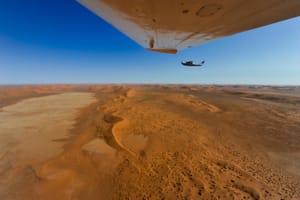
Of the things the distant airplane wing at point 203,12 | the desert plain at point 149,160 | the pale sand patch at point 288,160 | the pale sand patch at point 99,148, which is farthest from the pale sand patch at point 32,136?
the pale sand patch at point 288,160

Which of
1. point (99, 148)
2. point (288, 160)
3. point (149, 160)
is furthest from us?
point (99, 148)

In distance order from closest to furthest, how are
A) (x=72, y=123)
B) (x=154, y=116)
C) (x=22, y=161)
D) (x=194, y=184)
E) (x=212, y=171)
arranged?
(x=194, y=184) < (x=212, y=171) < (x=22, y=161) < (x=72, y=123) < (x=154, y=116)

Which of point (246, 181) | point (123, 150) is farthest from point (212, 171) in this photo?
point (123, 150)

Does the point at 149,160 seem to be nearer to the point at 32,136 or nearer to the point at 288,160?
the point at 288,160

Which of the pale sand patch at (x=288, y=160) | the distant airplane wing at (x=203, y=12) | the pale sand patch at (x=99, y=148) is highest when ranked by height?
the distant airplane wing at (x=203, y=12)

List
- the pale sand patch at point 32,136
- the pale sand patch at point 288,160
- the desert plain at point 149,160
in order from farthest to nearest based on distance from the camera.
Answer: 1. the pale sand patch at point 32,136
2. the pale sand patch at point 288,160
3. the desert plain at point 149,160

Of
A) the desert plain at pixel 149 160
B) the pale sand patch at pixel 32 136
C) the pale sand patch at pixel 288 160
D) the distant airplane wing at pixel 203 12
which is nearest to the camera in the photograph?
the distant airplane wing at pixel 203 12

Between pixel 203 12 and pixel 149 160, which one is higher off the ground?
pixel 203 12

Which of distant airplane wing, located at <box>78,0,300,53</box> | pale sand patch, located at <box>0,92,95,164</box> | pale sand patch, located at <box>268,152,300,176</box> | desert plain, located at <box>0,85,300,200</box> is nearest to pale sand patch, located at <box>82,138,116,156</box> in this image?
desert plain, located at <box>0,85,300,200</box>

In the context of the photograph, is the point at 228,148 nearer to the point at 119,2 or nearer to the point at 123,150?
the point at 123,150

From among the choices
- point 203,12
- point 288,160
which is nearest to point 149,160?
point 203,12

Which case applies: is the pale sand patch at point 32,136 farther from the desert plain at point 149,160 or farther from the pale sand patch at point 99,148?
the pale sand patch at point 99,148
